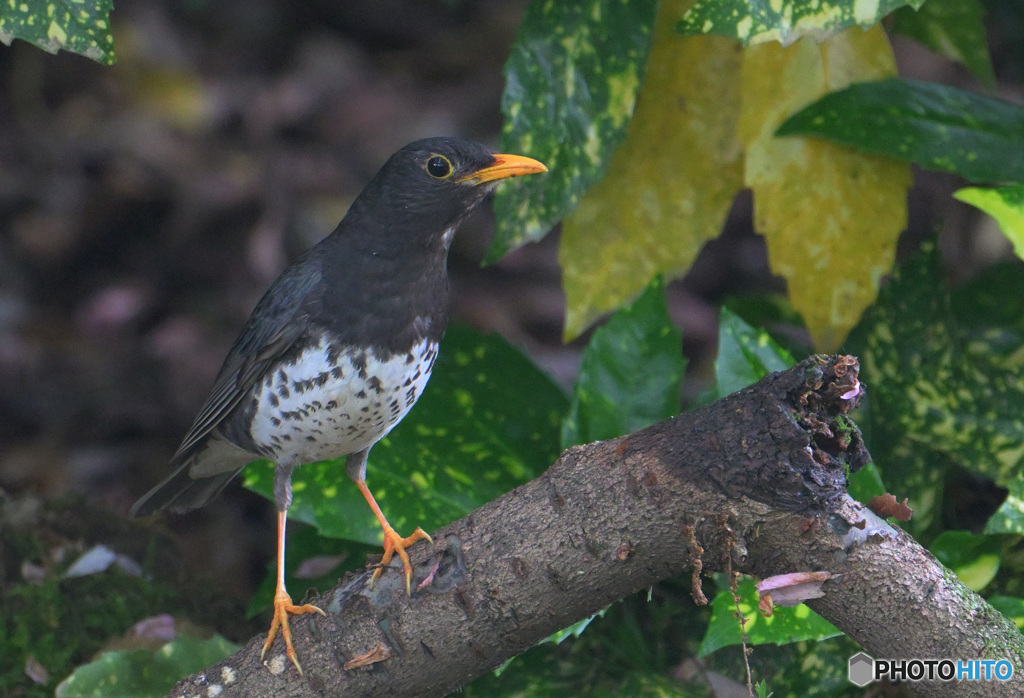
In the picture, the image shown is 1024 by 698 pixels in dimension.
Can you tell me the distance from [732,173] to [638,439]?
133 cm

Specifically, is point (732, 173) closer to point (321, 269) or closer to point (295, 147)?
point (321, 269)

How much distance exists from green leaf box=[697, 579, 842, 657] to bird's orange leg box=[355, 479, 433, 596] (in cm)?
59

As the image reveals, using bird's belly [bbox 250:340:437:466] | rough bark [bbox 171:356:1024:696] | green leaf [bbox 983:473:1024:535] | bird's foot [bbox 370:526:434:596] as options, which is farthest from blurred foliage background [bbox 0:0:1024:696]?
rough bark [bbox 171:356:1024:696]

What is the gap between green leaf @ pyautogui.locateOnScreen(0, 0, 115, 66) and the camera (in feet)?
6.55

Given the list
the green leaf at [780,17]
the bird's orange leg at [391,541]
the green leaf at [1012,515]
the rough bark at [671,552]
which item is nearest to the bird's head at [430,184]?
the green leaf at [780,17]

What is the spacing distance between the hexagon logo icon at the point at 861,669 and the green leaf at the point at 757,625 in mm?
231

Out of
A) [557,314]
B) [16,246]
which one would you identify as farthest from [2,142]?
[557,314]

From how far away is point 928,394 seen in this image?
271 centimetres

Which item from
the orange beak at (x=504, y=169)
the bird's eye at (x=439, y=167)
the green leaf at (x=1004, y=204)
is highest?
the bird's eye at (x=439, y=167)

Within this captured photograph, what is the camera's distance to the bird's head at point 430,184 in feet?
7.63

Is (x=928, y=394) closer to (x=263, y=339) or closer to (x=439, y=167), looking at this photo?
(x=439, y=167)

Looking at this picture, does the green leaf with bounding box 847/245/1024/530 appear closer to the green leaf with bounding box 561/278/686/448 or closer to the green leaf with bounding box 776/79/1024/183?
the green leaf with bounding box 776/79/1024/183

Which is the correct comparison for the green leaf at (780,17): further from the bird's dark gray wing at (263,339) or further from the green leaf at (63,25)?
the green leaf at (63,25)

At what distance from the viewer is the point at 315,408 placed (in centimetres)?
224
